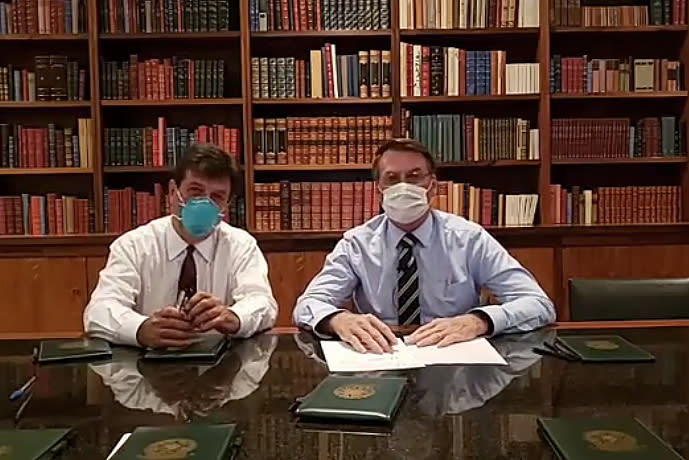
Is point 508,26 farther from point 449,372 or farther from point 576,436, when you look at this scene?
point 576,436

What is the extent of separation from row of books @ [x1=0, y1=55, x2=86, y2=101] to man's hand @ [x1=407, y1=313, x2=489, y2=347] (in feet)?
8.37

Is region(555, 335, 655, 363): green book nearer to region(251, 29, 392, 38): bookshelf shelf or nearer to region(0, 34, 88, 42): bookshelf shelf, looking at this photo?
region(251, 29, 392, 38): bookshelf shelf

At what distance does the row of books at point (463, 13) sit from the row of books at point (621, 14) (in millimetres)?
143

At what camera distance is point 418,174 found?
7.72ft

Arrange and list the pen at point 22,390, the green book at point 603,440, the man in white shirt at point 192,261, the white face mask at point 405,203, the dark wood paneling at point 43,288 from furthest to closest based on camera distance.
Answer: the dark wood paneling at point 43,288 → the white face mask at point 405,203 → the man in white shirt at point 192,261 → the pen at point 22,390 → the green book at point 603,440

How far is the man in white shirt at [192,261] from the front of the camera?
2041 mm

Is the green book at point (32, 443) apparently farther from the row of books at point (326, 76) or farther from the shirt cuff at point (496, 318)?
the row of books at point (326, 76)

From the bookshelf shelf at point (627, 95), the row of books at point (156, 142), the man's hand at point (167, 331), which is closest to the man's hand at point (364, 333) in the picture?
the man's hand at point (167, 331)

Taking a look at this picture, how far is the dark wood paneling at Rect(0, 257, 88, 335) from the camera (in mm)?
3668

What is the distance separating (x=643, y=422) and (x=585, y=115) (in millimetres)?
3054

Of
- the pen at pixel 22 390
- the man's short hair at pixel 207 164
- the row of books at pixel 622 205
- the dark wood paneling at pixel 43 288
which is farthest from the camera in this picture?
the row of books at pixel 622 205

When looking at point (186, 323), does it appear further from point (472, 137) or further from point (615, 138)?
point (615, 138)

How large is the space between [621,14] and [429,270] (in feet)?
7.09

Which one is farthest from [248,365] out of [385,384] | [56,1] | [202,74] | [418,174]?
[56,1]
